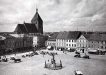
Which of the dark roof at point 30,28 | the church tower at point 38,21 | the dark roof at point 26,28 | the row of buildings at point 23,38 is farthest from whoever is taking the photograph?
the church tower at point 38,21

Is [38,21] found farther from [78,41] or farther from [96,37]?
[96,37]

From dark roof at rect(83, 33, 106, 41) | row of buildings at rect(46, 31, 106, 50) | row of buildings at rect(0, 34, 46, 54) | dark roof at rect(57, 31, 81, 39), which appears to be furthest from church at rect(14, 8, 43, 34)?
dark roof at rect(83, 33, 106, 41)

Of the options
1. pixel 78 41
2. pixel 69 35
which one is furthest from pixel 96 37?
pixel 69 35

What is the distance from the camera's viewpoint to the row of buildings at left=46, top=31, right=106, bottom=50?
556 inches

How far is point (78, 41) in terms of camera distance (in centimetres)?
1530

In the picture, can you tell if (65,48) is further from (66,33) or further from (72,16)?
(72,16)

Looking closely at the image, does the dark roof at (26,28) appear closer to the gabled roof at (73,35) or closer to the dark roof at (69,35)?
the dark roof at (69,35)

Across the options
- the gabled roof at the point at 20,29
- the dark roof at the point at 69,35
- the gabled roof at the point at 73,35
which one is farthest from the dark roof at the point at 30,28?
the gabled roof at the point at 73,35

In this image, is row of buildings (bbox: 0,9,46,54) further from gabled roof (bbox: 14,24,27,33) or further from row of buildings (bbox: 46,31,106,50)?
row of buildings (bbox: 46,31,106,50)

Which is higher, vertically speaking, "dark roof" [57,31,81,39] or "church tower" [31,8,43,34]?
"church tower" [31,8,43,34]

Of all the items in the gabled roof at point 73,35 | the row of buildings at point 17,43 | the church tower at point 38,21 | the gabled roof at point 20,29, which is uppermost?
the church tower at point 38,21

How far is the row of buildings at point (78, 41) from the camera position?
14.1 metres

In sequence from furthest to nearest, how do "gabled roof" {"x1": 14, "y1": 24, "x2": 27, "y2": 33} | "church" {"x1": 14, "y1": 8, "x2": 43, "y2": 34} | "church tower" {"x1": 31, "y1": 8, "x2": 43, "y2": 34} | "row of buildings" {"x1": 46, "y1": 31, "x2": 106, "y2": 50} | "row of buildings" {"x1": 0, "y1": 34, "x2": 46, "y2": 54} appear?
"church tower" {"x1": 31, "y1": 8, "x2": 43, "y2": 34} → "church" {"x1": 14, "y1": 8, "x2": 43, "y2": 34} → "gabled roof" {"x1": 14, "y1": 24, "x2": 27, "y2": 33} → "row of buildings" {"x1": 46, "y1": 31, "x2": 106, "y2": 50} → "row of buildings" {"x1": 0, "y1": 34, "x2": 46, "y2": 54}

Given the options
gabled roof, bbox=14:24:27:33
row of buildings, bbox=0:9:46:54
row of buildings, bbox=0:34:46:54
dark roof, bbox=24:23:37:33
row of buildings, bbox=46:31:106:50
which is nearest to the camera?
row of buildings, bbox=0:34:46:54
